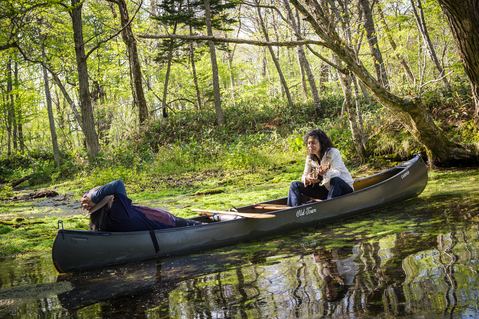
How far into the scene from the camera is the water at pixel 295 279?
2.38 m

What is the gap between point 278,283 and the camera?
302cm

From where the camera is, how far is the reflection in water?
236 cm

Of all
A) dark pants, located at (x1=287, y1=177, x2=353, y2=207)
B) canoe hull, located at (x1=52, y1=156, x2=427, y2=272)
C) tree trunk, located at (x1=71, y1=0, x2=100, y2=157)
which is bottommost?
canoe hull, located at (x1=52, y1=156, x2=427, y2=272)

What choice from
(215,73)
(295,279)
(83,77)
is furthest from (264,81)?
(295,279)

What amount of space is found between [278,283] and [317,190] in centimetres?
308

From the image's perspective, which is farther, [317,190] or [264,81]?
[264,81]

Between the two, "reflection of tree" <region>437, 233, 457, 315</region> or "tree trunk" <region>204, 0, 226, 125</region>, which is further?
"tree trunk" <region>204, 0, 226, 125</region>

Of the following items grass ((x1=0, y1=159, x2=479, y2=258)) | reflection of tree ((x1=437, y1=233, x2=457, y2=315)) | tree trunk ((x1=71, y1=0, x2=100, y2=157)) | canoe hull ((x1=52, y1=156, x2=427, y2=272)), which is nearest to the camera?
reflection of tree ((x1=437, y1=233, x2=457, y2=315))

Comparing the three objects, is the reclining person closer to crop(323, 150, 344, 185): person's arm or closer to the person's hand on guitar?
the person's hand on guitar

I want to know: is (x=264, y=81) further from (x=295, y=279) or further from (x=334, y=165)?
(x=295, y=279)

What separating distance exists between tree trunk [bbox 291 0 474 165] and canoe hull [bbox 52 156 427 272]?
1481 mm

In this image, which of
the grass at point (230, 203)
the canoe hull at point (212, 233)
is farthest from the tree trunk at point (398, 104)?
the canoe hull at point (212, 233)

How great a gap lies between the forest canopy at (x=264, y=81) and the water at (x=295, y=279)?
9.82 feet

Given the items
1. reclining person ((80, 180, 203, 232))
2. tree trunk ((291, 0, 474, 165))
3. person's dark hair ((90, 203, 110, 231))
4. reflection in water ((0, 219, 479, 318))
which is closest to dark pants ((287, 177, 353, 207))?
reflection in water ((0, 219, 479, 318))
